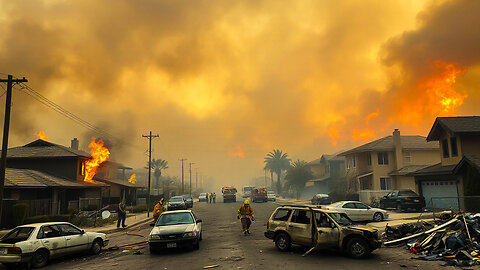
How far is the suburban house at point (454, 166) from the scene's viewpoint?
22859mm

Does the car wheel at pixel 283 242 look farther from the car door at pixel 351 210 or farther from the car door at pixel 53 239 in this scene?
the car door at pixel 351 210

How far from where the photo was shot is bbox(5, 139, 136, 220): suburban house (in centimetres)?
2500

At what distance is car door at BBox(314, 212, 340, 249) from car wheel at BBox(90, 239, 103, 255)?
28.9ft

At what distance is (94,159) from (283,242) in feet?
105

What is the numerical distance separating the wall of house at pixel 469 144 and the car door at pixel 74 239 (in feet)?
89.6

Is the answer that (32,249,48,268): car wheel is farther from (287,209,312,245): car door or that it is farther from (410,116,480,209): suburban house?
(410,116,480,209): suburban house

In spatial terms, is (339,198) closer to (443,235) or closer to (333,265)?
(443,235)

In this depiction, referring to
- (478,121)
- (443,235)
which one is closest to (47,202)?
(443,235)

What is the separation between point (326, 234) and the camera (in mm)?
11078

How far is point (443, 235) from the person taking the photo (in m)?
12.0

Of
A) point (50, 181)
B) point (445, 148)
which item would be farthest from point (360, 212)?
point (50, 181)

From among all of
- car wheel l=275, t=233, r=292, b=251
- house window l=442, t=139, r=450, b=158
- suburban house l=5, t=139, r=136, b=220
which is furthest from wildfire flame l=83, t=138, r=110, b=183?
house window l=442, t=139, r=450, b=158

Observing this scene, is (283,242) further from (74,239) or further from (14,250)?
(14,250)

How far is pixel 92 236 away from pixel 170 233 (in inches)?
146
